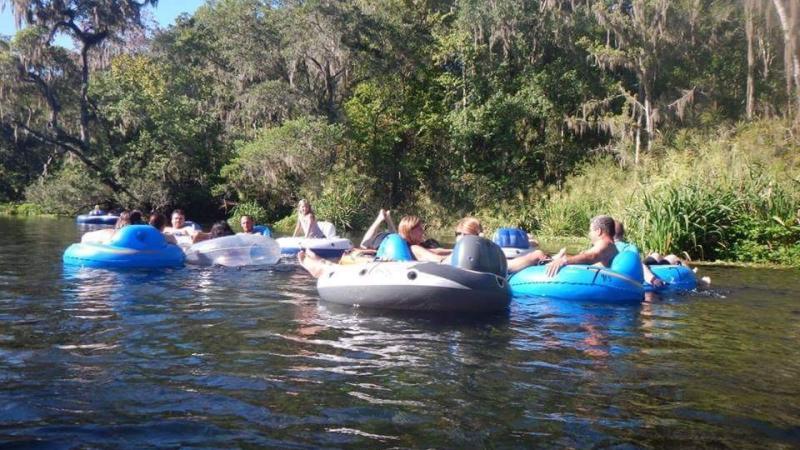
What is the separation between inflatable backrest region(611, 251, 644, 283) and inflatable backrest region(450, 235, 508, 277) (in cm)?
167

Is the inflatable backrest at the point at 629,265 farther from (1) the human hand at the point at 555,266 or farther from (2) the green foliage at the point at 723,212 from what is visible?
(2) the green foliage at the point at 723,212

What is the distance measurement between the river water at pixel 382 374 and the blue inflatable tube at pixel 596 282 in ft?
0.66

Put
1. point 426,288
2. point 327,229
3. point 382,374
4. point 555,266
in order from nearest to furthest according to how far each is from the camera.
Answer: point 382,374, point 426,288, point 555,266, point 327,229

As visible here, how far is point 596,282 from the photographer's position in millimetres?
8250

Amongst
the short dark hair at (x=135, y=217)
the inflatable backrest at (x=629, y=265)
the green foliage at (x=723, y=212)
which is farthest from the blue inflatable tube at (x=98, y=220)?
the inflatable backrest at (x=629, y=265)

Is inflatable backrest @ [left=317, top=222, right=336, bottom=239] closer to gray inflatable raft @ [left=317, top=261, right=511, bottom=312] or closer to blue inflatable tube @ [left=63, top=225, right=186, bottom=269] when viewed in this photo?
blue inflatable tube @ [left=63, top=225, right=186, bottom=269]

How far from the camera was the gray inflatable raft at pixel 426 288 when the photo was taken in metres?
7.22

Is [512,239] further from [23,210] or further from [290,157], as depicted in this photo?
[23,210]

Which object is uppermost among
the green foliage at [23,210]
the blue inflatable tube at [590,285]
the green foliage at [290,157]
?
the green foliage at [290,157]

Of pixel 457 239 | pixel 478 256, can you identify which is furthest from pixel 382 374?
pixel 457 239

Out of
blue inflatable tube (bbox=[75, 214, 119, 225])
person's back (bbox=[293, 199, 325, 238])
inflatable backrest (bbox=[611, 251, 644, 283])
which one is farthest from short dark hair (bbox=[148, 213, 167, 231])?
blue inflatable tube (bbox=[75, 214, 119, 225])

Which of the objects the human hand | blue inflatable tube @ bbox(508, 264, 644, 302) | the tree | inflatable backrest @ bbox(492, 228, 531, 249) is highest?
the tree

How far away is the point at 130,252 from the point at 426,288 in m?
5.23

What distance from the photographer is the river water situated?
376 cm
